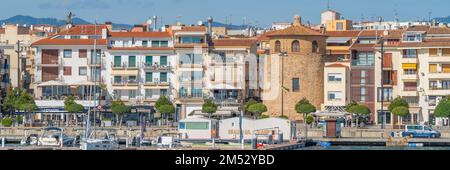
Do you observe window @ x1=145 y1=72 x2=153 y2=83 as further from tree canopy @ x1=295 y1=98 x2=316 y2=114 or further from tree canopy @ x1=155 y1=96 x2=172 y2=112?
tree canopy @ x1=295 y1=98 x2=316 y2=114

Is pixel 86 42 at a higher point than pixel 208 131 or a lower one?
higher

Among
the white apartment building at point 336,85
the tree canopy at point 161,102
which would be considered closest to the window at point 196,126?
the tree canopy at point 161,102

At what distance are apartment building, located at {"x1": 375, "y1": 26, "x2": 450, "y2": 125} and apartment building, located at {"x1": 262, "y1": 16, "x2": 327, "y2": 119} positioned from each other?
1267 mm

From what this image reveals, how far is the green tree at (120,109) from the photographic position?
25530 millimetres

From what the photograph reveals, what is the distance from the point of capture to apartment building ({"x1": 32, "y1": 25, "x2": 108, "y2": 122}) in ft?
90.6

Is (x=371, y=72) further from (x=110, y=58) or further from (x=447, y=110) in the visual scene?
(x=110, y=58)

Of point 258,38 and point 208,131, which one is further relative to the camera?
point 258,38

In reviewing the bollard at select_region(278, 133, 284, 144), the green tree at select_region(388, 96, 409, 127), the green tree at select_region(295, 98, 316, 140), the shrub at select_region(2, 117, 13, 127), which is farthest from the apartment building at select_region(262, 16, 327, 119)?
the bollard at select_region(278, 133, 284, 144)

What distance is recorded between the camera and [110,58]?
28.7 meters

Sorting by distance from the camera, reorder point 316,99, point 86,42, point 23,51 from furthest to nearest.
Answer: point 23,51 → point 86,42 → point 316,99

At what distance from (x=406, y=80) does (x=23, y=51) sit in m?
9.42

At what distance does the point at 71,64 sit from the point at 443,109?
8725mm

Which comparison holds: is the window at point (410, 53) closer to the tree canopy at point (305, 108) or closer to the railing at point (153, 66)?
the tree canopy at point (305, 108)
